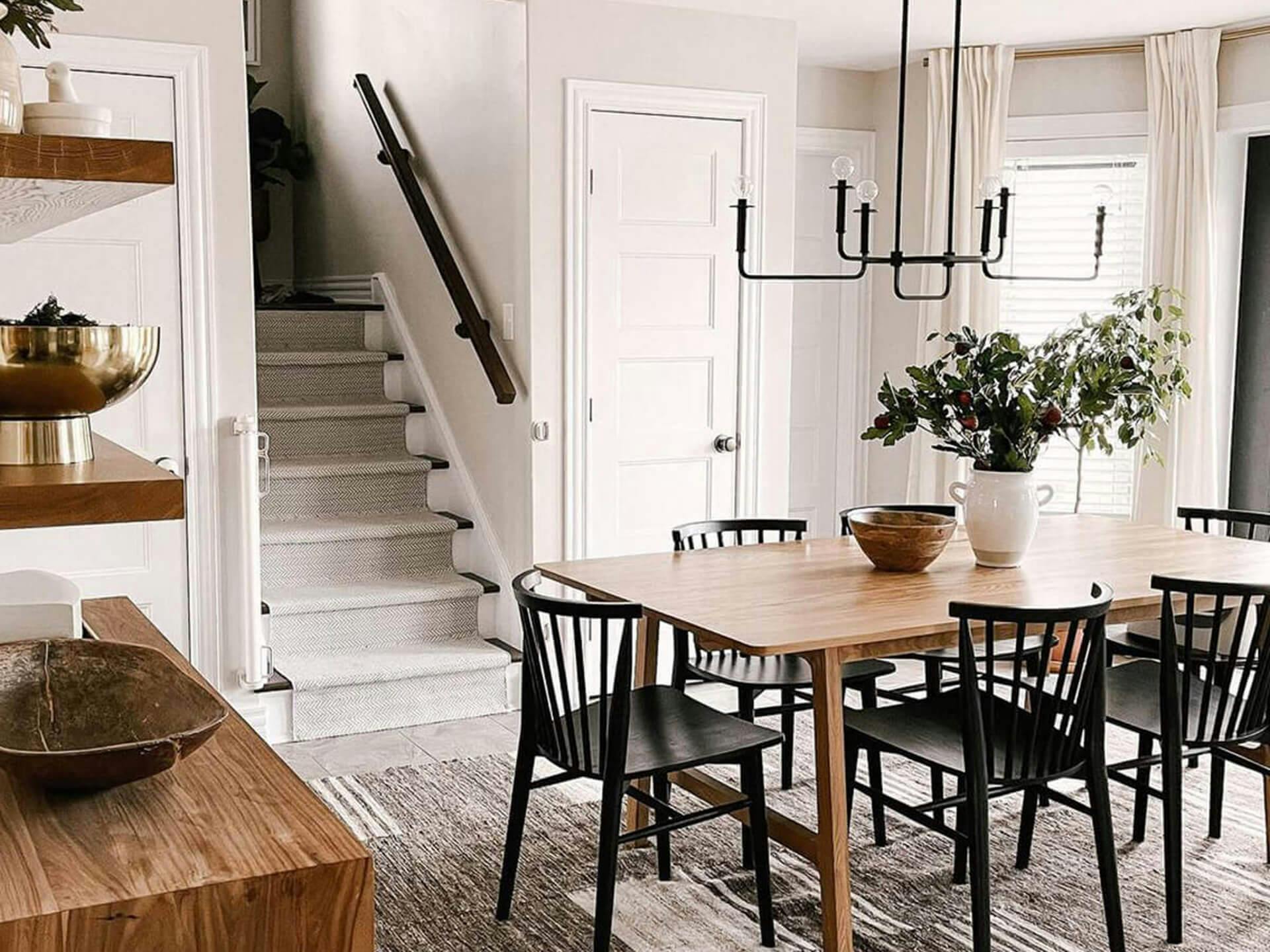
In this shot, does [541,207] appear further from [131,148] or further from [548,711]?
[131,148]

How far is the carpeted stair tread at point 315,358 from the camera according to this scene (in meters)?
5.87

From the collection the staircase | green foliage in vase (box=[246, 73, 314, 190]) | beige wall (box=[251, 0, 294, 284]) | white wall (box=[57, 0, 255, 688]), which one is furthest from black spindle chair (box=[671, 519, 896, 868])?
beige wall (box=[251, 0, 294, 284])

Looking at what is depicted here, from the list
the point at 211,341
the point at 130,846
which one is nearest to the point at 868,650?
the point at 130,846

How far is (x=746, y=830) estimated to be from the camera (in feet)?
11.8

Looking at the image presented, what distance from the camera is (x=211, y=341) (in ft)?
14.2

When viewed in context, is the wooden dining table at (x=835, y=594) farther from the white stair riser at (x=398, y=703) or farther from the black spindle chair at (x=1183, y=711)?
the white stair riser at (x=398, y=703)

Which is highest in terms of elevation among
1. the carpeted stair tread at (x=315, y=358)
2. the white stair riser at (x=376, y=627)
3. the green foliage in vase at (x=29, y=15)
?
the green foliage in vase at (x=29, y=15)

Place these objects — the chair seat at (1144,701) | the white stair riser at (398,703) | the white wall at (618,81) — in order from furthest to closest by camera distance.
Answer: the white wall at (618,81), the white stair riser at (398,703), the chair seat at (1144,701)

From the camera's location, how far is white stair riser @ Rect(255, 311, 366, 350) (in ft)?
20.2

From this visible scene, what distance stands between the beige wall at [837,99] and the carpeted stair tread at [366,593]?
8.69ft

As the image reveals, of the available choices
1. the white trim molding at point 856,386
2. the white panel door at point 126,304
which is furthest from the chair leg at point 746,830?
the white trim molding at point 856,386

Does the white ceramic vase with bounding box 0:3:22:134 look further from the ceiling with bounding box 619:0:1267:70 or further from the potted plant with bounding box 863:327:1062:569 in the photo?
the ceiling with bounding box 619:0:1267:70

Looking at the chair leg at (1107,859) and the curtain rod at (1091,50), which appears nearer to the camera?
the chair leg at (1107,859)

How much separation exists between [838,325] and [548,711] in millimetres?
3771
